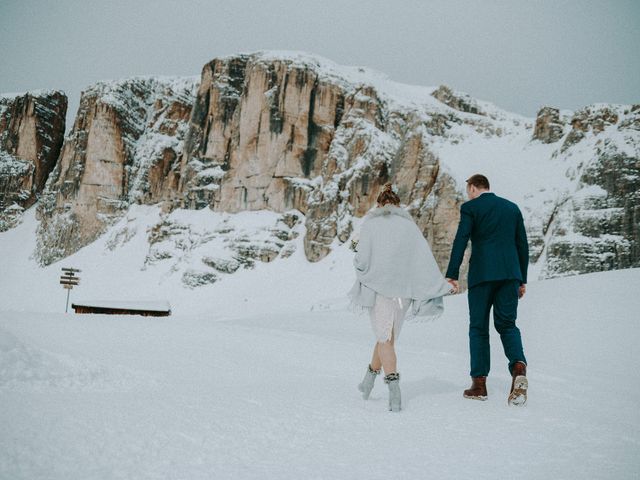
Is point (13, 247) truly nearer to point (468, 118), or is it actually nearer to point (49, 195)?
point (49, 195)

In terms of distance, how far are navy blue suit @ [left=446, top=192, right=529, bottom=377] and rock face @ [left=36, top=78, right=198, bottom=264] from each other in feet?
192

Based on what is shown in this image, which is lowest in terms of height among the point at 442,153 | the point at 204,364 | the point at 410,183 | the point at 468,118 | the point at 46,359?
the point at 204,364

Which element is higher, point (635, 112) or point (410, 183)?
point (635, 112)

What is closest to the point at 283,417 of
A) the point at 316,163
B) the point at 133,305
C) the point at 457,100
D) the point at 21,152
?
the point at 133,305

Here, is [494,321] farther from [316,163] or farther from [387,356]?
[316,163]

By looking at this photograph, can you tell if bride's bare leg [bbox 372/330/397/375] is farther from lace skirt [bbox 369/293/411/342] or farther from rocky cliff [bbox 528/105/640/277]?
rocky cliff [bbox 528/105/640/277]

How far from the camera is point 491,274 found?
3.41 m

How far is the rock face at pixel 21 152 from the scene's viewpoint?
72.6 m

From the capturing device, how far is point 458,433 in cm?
238

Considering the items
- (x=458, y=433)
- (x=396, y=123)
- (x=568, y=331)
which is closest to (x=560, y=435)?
(x=458, y=433)

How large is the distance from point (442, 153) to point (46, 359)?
33.3m

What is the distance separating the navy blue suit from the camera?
3398 millimetres

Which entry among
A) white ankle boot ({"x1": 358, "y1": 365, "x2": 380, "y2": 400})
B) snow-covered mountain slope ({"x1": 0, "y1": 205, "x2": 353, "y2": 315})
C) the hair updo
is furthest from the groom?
snow-covered mountain slope ({"x1": 0, "y1": 205, "x2": 353, "y2": 315})

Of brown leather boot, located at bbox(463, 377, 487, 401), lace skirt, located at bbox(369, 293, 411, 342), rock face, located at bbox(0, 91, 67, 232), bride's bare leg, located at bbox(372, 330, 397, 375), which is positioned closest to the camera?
bride's bare leg, located at bbox(372, 330, 397, 375)
